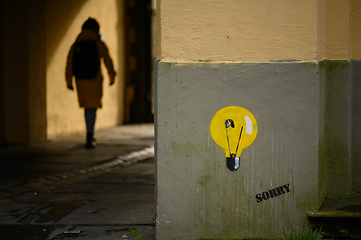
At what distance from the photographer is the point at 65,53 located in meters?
9.87

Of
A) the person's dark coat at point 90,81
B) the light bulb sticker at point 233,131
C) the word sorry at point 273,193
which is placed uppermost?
the person's dark coat at point 90,81

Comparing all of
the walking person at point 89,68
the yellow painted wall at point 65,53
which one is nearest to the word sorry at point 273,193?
the walking person at point 89,68

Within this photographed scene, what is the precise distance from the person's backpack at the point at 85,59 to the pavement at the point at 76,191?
130 cm

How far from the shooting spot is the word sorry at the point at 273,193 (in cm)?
326

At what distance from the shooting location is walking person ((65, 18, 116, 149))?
7.97 metres

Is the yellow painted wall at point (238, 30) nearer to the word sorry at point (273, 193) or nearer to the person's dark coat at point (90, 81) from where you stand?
the word sorry at point (273, 193)

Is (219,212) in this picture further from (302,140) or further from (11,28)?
(11,28)

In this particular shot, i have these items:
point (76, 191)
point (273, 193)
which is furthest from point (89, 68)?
point (273, 193)

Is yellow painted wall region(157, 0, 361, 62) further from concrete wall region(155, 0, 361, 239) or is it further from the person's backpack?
the person's backpack

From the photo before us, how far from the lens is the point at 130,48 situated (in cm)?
1374

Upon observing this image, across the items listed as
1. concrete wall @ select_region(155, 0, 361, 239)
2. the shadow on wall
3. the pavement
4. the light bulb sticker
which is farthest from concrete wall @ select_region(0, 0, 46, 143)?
the light bulb sticker

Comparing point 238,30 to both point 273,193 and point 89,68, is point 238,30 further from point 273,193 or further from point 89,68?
point 89,68

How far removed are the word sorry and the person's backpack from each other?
538 centimetres

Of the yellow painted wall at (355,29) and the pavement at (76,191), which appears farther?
the yellow painted wall at (355,29)
